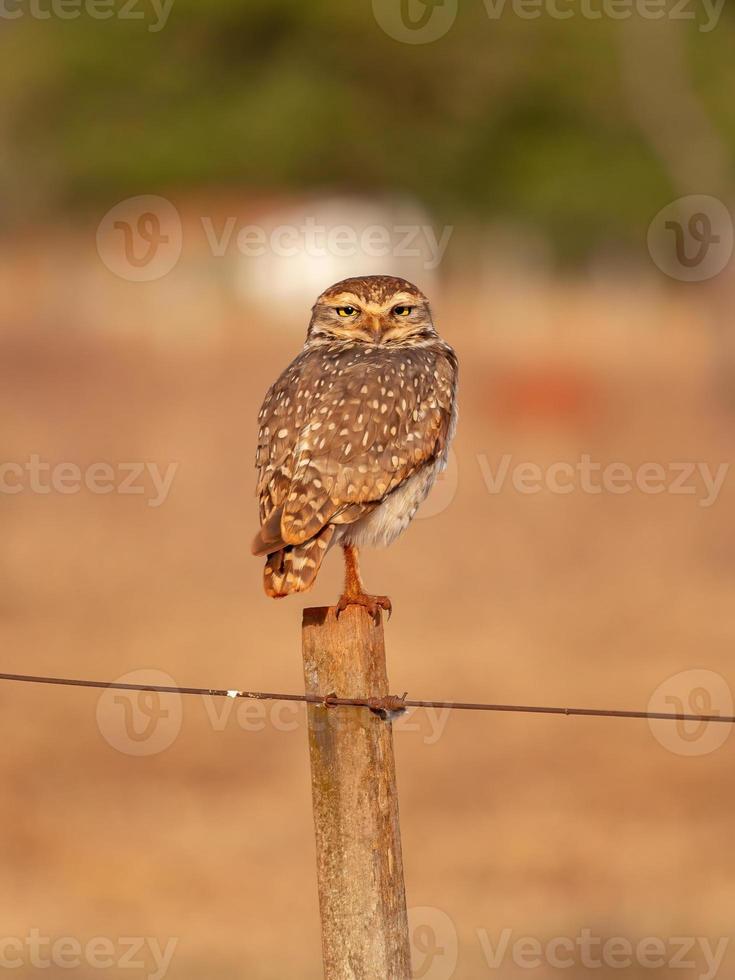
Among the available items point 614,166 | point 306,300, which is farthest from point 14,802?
point 306,300

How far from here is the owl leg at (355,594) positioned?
5523 mm

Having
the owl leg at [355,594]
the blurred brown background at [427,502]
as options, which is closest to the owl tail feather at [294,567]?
the owl leg at [355,594]

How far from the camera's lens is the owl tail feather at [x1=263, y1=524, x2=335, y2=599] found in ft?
17.5

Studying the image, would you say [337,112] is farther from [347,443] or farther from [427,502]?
[347,443]

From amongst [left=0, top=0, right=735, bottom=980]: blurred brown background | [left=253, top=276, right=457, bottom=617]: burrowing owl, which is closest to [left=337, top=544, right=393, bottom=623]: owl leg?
[left=253, top=276, right=457, bottom=617]: burrowing owl

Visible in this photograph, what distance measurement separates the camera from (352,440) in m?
5.84

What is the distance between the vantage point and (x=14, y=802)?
Result: 32.2 ft

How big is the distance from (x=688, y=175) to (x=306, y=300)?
1681 cm

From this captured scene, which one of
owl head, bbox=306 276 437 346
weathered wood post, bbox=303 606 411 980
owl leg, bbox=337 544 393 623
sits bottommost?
weathered wood post, bbox=303 606 411 980

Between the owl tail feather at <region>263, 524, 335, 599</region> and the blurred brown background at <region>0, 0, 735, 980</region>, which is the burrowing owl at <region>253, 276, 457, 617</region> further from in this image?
the blurred brown background at <region>0, 0, 735, 980</region>

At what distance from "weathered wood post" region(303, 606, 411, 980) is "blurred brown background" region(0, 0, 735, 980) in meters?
3.65

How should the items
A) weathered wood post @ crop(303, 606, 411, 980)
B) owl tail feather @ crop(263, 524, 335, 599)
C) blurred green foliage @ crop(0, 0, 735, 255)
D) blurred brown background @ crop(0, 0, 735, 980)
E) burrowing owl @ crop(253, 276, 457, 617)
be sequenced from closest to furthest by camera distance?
weathered wood post @ crop(303, 606, 411, 980) → owl tail feather @ crop(263, 524, 335, 599) → burrowing owl @ crop(253, 276, 457, 617) → blurred brown background @ crop(0, 0, 735, 980) → blurred green foliage @ crop(0, 0, 735, 255)

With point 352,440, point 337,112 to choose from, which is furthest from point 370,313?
point 337,112

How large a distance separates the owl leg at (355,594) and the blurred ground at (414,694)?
2583 mm
